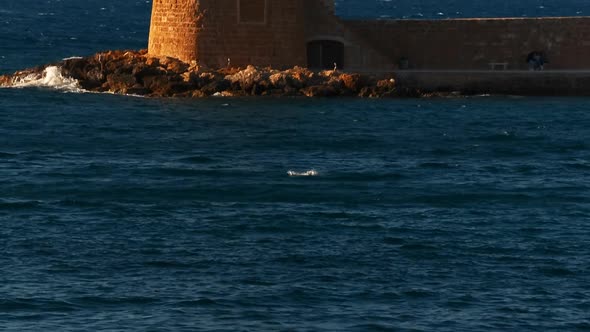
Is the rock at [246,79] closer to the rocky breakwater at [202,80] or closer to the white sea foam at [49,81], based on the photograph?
the rocky breakwater at [202,80]

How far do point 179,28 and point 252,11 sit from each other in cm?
205

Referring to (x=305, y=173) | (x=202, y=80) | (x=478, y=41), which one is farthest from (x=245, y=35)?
(x=305, y=173)

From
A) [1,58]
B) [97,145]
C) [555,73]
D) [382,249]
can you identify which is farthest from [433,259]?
[1,58]

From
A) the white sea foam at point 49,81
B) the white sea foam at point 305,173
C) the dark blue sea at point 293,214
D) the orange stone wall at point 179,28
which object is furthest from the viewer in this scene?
the white sea foam at point 49,81

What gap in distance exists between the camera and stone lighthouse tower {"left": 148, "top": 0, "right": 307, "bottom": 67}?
4441cm

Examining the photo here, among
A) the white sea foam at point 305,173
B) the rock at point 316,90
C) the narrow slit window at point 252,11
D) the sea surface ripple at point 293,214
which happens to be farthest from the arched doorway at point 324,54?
the white sea foam at point 305,173

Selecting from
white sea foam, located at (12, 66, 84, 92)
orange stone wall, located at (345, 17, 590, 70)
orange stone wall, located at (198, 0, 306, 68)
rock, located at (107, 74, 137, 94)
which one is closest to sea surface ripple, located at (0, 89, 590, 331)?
rock, located at (107, 74, 137, 94)

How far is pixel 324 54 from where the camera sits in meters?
46.2

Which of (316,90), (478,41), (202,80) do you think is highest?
(478,41)

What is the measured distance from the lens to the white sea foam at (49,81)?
45938 mm

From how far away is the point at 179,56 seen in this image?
44.8 m

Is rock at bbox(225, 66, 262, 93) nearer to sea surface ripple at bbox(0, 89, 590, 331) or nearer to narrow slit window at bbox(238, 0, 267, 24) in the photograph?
sea surface ripple at bbox(0, 89, 590, 331)

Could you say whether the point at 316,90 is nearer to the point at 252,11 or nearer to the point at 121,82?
the point at 252,11

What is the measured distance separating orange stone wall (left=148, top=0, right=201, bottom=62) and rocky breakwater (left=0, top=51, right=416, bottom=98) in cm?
42
